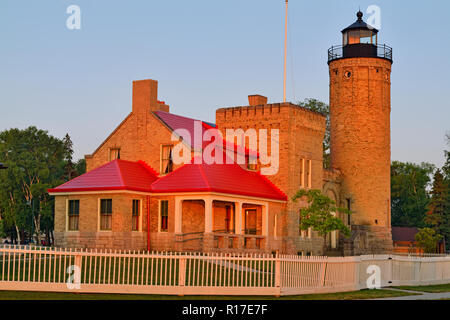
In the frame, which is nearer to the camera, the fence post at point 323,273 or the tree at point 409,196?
the fence post at point 323,273

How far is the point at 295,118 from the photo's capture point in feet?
144

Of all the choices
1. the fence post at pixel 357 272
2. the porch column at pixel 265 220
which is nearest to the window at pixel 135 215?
the porch column at pixel 265 220

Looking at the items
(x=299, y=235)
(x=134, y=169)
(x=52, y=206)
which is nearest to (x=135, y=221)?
(x=134, y=169)

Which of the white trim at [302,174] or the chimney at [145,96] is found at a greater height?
the chimney at [145,96]

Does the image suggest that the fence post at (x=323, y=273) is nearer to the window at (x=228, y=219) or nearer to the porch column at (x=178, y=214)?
the porch column at (x=178, y=214)

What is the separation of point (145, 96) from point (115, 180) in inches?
294

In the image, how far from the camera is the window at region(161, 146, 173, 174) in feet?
131

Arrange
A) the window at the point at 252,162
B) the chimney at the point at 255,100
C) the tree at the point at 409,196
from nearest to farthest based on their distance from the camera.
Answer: the window at the point at 252,162
the chimney at the point at 255,100
the tree at the point at 409,196

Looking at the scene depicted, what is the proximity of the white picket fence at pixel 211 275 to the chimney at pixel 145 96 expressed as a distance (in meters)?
19.0

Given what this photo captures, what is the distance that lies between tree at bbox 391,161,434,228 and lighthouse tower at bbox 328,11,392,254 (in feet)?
126

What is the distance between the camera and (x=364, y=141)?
172ft

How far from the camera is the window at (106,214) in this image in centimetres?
3628

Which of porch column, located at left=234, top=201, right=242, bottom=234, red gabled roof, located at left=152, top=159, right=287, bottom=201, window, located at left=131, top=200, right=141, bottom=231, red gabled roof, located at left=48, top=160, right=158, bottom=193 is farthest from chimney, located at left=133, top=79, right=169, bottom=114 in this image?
porch column, located at left=234, top=201, right=242, bottom=234
